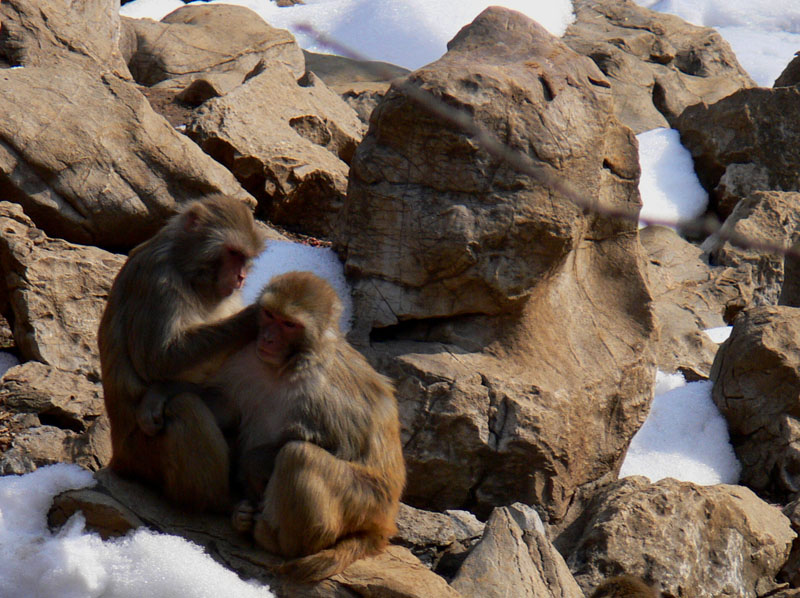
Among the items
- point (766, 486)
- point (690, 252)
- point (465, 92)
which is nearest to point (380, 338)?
point (465, 92)

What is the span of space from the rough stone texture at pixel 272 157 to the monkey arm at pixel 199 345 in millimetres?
3459

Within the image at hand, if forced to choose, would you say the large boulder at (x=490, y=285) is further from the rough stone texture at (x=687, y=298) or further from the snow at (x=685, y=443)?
the rough stone texture at (x=687, y=298)

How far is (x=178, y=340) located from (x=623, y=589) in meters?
2.04

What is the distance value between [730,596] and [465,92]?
284 centimetres

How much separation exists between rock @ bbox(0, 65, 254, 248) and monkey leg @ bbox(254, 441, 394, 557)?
125 inches

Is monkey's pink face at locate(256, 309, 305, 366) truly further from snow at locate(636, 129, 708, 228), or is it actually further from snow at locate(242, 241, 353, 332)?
snow at locate(636, 129, 708, 228)

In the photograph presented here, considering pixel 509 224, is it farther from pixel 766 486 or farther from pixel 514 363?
pixel 766 486

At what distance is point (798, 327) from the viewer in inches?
244

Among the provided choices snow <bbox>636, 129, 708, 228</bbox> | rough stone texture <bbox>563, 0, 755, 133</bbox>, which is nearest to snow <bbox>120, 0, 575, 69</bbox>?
rough stone texture <bbox>563, 0, 755, 133</bbox>

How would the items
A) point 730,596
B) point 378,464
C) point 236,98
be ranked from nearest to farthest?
point 378,464 < point 730,596 < point 236,98

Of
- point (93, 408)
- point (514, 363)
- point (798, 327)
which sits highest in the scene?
point (798, 327)

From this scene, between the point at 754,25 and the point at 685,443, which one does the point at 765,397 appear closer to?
the point at 685,443

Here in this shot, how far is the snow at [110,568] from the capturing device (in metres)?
3.39

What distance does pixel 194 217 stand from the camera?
391cm
